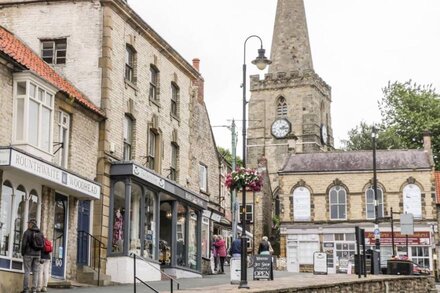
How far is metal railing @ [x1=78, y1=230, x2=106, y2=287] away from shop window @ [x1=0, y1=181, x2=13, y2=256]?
442 centimetres

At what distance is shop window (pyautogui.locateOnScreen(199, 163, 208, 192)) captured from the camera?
39062 mm

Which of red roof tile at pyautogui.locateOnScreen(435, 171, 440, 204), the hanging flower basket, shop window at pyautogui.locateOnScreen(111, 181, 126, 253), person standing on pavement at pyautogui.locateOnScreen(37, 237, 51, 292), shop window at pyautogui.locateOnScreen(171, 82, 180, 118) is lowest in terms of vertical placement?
person standing on pavement at pyautogui.locateOnScreen(37, 237, 51, 292)

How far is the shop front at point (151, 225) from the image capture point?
26156 mm

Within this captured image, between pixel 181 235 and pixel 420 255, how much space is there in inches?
1104

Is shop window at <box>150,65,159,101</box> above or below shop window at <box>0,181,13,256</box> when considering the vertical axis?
above

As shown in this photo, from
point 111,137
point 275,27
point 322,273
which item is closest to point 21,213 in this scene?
point 111,137

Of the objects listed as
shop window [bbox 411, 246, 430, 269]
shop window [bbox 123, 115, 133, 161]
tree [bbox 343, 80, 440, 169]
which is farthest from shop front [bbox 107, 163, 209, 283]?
tree [bbox 343, 80, 440, 169]

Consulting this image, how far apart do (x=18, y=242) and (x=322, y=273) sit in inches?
634

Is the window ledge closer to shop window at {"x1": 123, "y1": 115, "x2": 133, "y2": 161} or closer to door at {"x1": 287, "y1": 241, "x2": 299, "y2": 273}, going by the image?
shop window at {"x1": 123, "y1": 115, "x2": 133, "y2": 161}

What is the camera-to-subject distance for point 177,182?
107 feet

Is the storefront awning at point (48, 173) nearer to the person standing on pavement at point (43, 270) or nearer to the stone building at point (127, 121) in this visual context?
the stone building at point (127, 121)

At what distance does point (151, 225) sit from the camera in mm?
28875

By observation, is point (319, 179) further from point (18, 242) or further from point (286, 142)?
point (18, 242)

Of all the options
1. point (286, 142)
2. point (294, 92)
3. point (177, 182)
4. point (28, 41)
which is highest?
point (294, 92)
